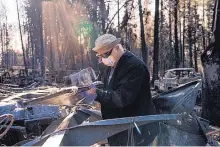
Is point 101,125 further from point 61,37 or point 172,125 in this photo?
point 61,37

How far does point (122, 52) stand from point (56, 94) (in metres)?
1.59

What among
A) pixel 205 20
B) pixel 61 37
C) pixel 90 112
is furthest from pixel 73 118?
pixel 205 20

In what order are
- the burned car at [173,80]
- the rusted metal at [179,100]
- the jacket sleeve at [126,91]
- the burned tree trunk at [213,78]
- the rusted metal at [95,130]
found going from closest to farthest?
the rusted metal at [95,130] < the jacket sleeve at [126,91] < the rusted metal at [179,100] < the burned tree trunk at [213,78] < the burned car at [173,80]

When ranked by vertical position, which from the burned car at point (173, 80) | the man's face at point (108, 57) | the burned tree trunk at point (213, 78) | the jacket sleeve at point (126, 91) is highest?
the man's face at point (108, 57)

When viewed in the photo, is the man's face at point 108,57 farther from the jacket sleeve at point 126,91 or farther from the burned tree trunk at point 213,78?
the burned tree trunk at point 213,78

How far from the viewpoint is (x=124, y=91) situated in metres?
3.54

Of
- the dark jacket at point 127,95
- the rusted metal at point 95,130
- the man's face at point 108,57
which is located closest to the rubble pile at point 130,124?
the rusted metal at point 95,130

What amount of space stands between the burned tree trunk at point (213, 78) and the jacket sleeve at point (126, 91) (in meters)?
7.07

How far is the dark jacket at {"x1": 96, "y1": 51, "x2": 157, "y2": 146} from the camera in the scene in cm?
356

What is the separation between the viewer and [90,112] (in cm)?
477

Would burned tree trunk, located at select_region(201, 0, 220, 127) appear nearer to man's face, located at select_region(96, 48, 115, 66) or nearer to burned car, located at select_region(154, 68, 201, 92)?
man's face, located at select_region(96, 48, 115, 66)

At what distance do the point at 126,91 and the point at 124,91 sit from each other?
2cm

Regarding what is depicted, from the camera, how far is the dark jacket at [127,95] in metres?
3.56

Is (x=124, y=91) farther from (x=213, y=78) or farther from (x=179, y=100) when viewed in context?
(x=213, y=78)
